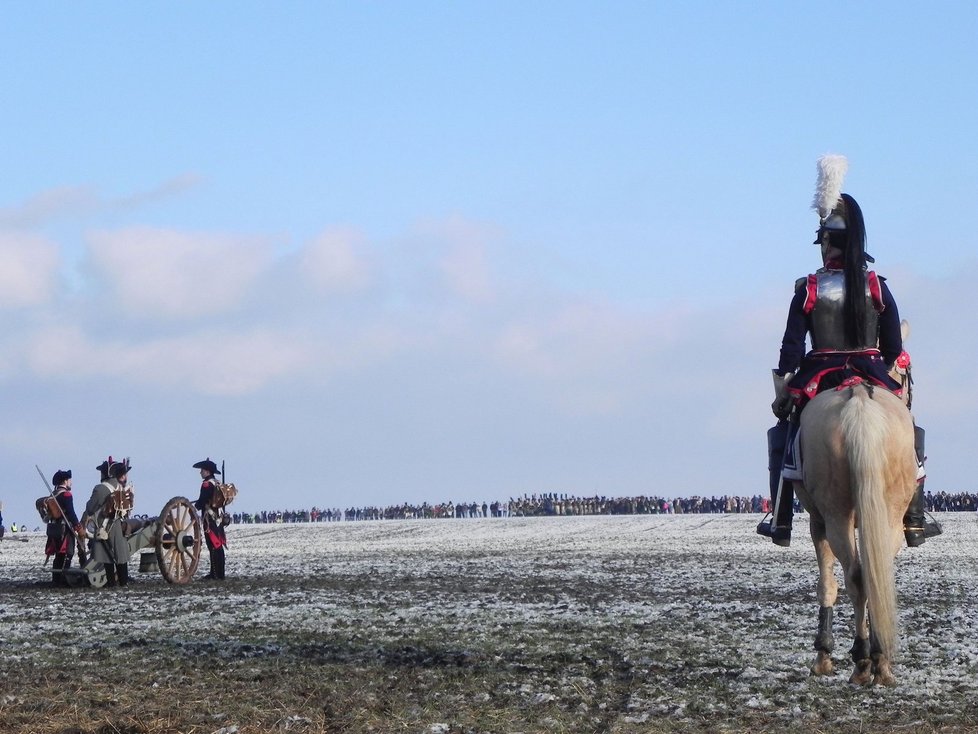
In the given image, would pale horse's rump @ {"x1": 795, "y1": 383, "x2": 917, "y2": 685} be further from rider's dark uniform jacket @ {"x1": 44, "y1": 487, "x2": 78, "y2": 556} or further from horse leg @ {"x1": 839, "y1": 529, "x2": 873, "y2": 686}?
rider's dark uniform jacket @ {"x1": 44, "y1": 487, "x2": 78, "y2": 556}

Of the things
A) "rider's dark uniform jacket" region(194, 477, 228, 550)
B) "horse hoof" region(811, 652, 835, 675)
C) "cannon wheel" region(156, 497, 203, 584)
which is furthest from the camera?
"rider's dark uniform jacket" region(194, 477, 228, 550)

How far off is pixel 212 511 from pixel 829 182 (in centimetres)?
1442

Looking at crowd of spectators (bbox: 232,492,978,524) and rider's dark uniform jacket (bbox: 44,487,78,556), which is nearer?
rider's dark uniform jacket (bbox: 44,487,78,556)

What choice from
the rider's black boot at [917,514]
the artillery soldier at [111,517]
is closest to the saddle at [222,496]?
the artillery soldier at [111,517]

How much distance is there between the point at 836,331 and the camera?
9.76 metres

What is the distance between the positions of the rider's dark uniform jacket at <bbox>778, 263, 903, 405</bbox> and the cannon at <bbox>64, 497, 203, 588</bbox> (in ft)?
43.5

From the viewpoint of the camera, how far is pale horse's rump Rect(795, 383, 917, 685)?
8.66 m

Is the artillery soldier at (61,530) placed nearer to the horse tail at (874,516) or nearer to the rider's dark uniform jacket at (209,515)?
the rider's dark uniform jacket at (209,515)

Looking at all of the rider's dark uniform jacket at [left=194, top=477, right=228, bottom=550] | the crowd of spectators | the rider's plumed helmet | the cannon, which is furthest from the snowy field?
the crowd of spectators

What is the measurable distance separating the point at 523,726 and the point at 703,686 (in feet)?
5.49

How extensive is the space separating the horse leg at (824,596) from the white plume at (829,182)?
7.19 feet

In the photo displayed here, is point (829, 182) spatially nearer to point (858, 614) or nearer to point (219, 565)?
point (858, 614)

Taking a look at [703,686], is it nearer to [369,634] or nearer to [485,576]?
[369,634]

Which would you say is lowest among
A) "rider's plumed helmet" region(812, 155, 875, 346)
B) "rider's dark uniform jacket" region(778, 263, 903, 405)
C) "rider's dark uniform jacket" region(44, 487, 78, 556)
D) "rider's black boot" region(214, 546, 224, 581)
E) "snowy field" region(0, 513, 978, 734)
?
"snowy field" region(0, 513, 978, 734)
